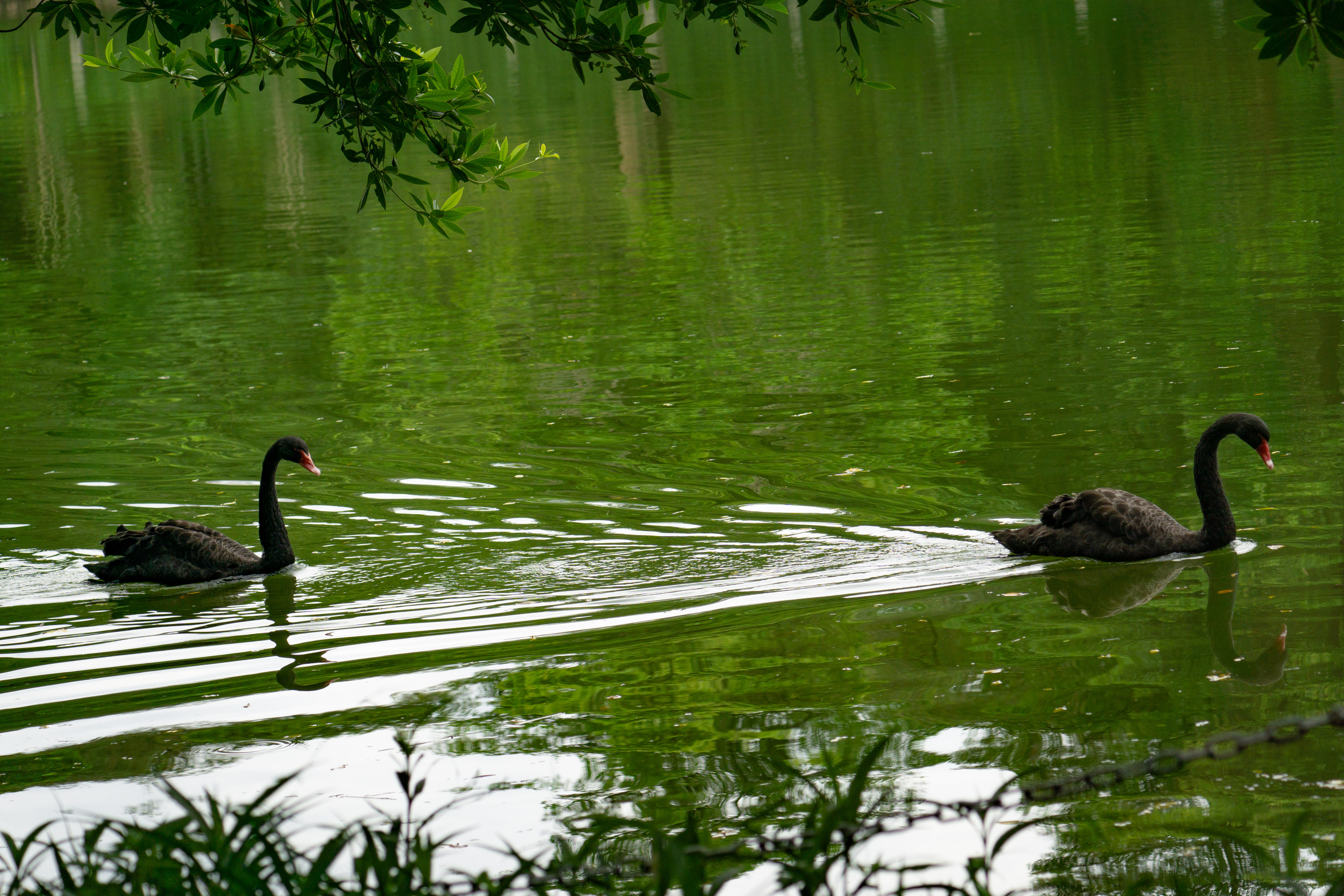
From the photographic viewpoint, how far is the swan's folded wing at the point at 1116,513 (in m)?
8.66

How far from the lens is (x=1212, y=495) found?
8.88m

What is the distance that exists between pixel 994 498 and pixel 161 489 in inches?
242

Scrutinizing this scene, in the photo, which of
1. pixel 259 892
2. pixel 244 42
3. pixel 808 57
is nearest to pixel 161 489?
pixel 244 42

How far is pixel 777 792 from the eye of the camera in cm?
575

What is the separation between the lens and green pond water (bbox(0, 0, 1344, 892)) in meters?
6.27

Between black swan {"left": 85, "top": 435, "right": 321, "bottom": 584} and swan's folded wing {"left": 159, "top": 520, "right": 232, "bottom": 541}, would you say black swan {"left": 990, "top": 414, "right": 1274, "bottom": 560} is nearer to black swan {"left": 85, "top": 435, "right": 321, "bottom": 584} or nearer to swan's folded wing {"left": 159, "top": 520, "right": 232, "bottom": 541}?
black swan {"left": 85, "top": 435, "right": 321, "bottom": 584}

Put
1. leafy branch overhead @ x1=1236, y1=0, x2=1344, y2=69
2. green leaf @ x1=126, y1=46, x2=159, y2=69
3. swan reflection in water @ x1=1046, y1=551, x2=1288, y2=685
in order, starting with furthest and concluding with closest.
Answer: swan reflection in water @ x1=1046, y1=551, x2=1288, y2=685 < green leaf @ x1=126, y1=46, x2=159, y2=69 < leafy branch overhead @ x1=1236, y1=0, x2=1344, y2=69

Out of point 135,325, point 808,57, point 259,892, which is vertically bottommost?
point 259,892

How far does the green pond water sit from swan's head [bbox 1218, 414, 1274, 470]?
0.44 m

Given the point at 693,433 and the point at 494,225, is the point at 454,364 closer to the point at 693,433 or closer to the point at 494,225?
the point at 693,433

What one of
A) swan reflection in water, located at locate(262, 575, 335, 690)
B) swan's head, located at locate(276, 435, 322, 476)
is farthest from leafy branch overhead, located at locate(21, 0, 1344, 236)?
swan's head, located at locate(276, 435, 322, 476)

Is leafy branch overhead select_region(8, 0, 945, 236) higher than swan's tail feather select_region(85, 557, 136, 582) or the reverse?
higher

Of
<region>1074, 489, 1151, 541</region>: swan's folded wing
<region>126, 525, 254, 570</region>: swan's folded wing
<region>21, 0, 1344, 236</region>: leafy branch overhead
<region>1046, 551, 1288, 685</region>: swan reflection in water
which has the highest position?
<region>21, 0, 1344, 236</region>: leafy branch overhead

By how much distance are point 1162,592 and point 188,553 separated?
5.73 meters
